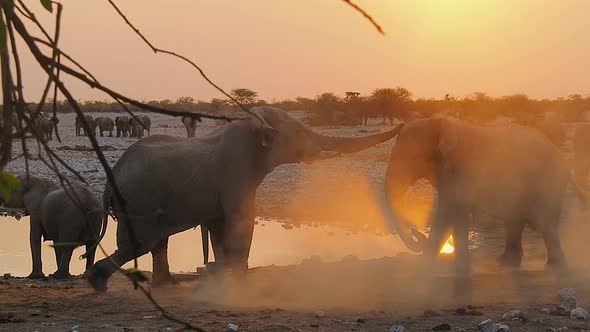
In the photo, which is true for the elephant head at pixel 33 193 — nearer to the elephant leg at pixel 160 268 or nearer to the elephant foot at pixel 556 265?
the elephant leg at pixel 160 268

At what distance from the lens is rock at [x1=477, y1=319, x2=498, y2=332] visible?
4965 millimetres

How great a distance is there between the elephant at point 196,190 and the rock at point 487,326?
8.69 ft

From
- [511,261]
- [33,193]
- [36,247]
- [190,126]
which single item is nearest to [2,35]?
[190,126]

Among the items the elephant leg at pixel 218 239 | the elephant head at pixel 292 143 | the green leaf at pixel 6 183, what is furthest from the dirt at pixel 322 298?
the green leaf at pixel 6 183

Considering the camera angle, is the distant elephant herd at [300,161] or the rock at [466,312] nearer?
the rock at [466,312]

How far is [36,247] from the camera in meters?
9.77

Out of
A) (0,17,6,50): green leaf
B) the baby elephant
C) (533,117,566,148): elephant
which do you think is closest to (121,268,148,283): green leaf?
(0,17,6,50): green leaf

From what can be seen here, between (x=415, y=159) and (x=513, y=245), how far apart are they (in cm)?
150

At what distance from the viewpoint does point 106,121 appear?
141ft

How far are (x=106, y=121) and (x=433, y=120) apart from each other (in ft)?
120

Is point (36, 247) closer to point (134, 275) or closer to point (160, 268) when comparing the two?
point (160, 268)

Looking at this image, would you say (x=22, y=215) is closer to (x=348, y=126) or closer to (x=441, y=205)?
(x=441, y=205)

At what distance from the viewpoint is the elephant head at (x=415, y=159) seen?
7.91 m

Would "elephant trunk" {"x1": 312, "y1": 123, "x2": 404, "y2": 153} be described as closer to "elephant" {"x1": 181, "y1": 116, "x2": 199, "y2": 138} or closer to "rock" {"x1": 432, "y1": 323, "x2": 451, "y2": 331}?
"elephant" {"x1": 181, "y1": 116, "x2": 199, "y2": 138}
